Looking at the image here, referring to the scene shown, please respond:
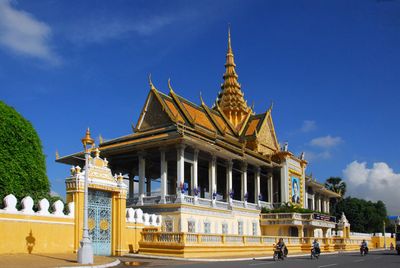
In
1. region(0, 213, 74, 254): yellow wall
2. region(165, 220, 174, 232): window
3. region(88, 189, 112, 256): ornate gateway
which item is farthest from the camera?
region(165, 220, 174, 232): window

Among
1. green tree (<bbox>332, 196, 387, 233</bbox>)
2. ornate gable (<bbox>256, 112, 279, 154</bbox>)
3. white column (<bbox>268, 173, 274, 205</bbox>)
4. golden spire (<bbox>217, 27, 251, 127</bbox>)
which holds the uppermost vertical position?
golden spire (<bbox>217, 27, 251, 127</bbox>)

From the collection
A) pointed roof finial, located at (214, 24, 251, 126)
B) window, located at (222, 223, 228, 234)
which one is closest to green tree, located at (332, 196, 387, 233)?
pointed roof finial, located at (214, 24, 251, 126)

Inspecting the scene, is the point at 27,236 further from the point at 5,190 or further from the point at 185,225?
the point at 185,225

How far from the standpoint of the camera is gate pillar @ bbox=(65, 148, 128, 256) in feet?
72.8

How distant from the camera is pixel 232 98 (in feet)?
191

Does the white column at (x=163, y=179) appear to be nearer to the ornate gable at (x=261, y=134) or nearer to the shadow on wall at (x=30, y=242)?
the ornate gable at (x=261, y=134)

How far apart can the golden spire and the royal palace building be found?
122mm

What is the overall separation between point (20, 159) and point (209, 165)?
69.1ft

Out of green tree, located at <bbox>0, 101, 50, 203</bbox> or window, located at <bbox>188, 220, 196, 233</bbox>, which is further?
window, located at <bbox>188, 220, 196, 233</bbox>

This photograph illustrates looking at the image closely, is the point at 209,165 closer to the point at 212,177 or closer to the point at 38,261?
the point at 212,177

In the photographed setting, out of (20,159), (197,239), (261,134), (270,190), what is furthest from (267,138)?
(20,159)

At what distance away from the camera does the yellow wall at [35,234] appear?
1864 cm

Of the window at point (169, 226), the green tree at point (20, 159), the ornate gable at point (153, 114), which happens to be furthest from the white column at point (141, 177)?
the green tree at point (20, 159)

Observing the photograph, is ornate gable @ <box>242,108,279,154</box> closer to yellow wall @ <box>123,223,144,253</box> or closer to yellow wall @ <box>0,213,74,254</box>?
yellow wall @ <box>123,223,144,253</box>
